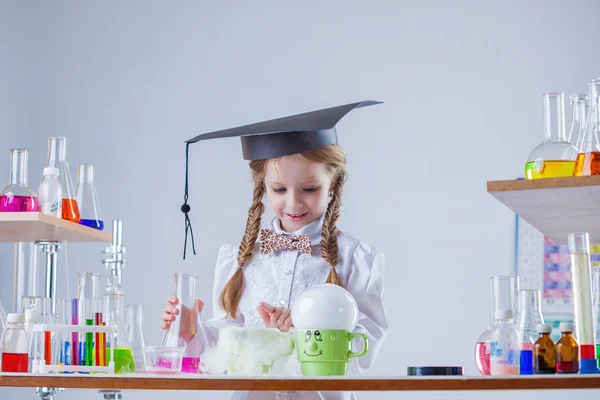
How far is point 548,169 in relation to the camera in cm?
154

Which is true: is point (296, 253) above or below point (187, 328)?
above

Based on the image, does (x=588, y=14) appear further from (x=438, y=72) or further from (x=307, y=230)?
(x=307, y=230)

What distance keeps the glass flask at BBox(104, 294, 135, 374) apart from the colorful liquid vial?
30.1 inches

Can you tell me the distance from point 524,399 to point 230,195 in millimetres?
1488

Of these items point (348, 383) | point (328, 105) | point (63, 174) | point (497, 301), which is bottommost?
point (348, 383)

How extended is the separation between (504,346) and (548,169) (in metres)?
0.34

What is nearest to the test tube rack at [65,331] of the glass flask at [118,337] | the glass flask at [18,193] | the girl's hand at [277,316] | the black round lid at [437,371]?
the glass flask at [118,337]

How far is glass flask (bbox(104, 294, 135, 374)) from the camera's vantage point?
4.86ft

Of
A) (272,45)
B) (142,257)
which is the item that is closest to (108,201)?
(142,257)

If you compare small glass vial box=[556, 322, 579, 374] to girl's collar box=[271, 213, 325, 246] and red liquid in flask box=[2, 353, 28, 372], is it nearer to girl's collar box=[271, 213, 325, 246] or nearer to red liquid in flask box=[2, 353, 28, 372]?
red liquid in flask box=[2, 353, 28, 372]

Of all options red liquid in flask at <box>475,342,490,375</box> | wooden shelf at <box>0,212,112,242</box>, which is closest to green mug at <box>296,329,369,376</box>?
red liquid in flask at <box>475,342,490,375</box>

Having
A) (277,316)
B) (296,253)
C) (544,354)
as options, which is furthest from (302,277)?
(544,354)

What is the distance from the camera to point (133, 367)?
149 cm

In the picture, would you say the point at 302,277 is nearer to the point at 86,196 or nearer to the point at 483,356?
the point at 86,196
